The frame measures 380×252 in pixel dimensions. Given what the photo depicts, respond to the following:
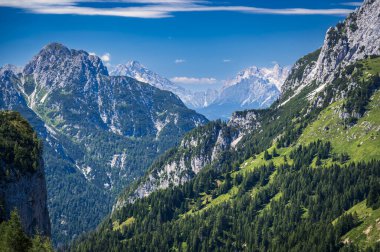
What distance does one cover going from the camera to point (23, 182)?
547 feet

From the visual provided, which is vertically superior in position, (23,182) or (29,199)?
(23,182)

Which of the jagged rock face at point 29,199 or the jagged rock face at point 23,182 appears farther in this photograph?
the jagged rock face at point 23,182

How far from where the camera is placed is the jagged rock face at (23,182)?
158750 millimetres

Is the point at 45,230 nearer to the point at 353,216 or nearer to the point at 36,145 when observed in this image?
the point at 36,145

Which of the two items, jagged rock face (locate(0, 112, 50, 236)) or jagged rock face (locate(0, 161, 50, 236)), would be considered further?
jagged rock face (locate(0, 112, 50, 236))

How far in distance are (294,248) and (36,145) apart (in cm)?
9979

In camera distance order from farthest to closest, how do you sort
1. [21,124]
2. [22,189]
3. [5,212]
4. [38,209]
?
1. [21,124]
2. [38,209]
3. [22,189]
4. [5,212]

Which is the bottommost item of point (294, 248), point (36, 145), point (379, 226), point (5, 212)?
point (294, 248)

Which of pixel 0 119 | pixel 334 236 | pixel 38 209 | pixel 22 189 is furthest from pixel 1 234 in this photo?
pixel 334 236

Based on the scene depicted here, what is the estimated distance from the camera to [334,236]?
607 feet

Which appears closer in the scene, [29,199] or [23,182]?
[23,182]

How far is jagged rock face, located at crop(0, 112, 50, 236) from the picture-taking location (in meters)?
159

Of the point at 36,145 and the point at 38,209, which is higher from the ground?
the point at 36,145

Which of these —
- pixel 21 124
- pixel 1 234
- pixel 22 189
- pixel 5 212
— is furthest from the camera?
pixel 21 124
